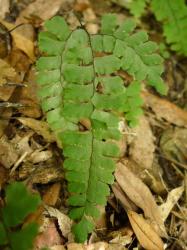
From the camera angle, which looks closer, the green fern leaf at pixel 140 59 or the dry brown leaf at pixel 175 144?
the green fern leaf at pixel 140 59

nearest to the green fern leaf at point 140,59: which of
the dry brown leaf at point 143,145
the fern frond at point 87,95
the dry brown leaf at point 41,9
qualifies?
the fern frond at point 87,95

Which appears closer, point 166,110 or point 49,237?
point 49,237

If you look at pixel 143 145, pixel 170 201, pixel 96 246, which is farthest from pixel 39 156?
pixel 170 201

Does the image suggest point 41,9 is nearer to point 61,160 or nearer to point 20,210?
point 61,160

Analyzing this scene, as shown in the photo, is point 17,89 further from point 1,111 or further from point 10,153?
point 10,153

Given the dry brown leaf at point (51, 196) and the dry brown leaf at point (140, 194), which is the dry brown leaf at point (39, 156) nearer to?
the dry brown leaf at point (51, 196)

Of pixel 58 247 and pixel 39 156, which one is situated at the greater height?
pixel 39 156
